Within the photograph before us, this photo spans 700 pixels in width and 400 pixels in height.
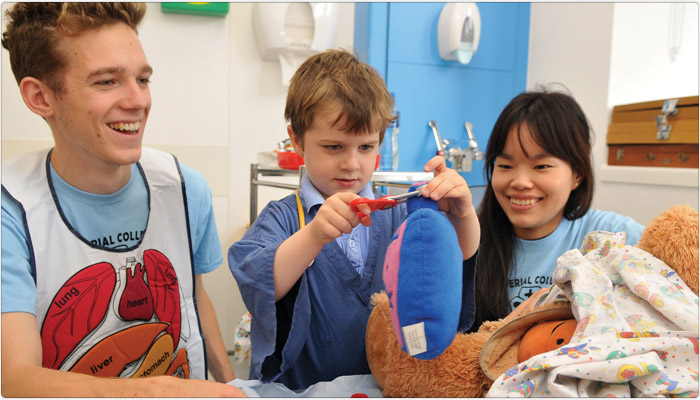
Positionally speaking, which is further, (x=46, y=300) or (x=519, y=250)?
(x=519, y=250)

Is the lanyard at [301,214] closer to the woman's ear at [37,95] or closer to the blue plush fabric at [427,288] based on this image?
the blue plush fabric at [427,288]

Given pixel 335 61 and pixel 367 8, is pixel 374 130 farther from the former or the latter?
pixel 367 8

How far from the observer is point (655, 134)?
5.51 feet

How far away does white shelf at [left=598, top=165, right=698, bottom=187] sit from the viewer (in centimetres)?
153

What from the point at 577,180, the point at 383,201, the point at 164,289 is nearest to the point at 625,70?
the point at 577,180

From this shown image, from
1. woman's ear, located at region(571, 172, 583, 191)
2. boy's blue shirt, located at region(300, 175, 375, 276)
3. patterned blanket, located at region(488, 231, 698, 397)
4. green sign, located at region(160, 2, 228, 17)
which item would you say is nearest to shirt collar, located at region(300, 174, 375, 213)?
boy's blue shirt, located at region(300, 175, 375, 276)

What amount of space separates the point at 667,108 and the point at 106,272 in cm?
169

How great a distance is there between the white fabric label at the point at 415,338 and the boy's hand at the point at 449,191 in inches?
6.8

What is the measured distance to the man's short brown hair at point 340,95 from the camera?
0.78 metres

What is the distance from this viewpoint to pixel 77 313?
0.91m

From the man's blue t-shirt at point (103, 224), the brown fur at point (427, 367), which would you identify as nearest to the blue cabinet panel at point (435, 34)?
the man's blue t-shirt at point (103, 224)

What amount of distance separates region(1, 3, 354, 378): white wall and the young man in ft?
4.12

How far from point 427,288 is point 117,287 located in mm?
695

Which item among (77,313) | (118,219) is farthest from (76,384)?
(118,219)
